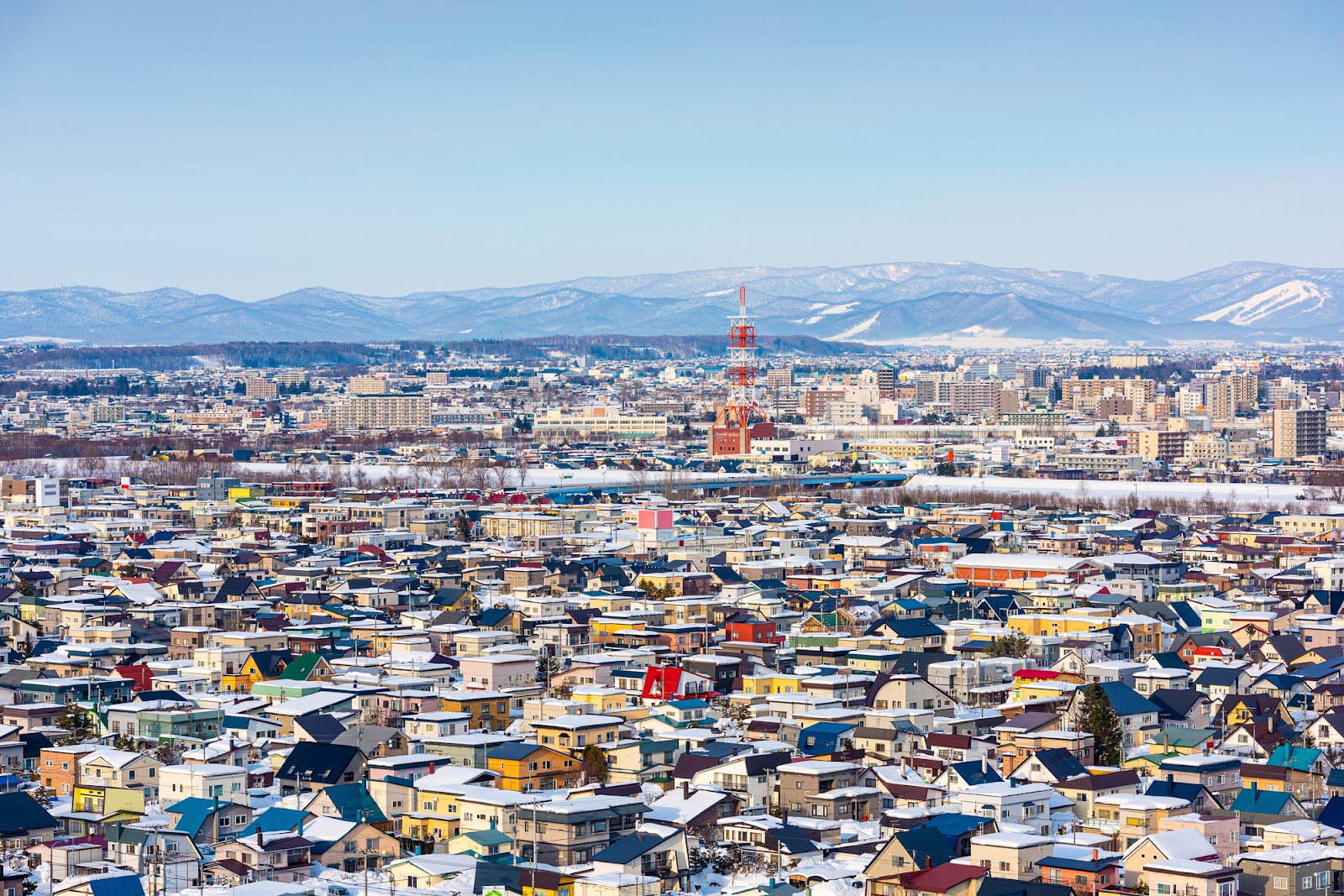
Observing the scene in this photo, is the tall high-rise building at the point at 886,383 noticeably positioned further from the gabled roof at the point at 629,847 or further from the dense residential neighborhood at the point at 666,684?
the gabled roof at the point at 629,847

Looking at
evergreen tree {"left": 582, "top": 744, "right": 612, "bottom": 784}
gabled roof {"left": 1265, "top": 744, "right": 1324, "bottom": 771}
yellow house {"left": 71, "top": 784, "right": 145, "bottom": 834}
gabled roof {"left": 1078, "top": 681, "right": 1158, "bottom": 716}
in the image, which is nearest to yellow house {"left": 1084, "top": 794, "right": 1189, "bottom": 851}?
gabled roof {"left": 1265, "top": 744, "right": 1324, "bottom": 771}

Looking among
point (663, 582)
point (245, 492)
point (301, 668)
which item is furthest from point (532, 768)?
point (245, 492)

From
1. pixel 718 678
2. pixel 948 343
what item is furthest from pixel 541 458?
pixel 948 343

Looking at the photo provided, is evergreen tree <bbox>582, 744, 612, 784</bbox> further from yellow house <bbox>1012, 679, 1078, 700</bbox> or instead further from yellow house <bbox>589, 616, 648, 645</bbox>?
yellow house <bbox>589, 616, 648, 645</bbox>

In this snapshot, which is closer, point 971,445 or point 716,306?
point 971,445

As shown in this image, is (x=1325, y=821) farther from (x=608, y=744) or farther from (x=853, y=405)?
(x=853, y=405)

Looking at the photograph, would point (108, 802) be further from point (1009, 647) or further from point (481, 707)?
point (1009, 647)

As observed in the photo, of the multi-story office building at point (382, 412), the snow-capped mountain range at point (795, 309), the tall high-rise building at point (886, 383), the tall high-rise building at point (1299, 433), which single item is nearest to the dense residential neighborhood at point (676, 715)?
the tall high-rise building at point (1299, 433)
